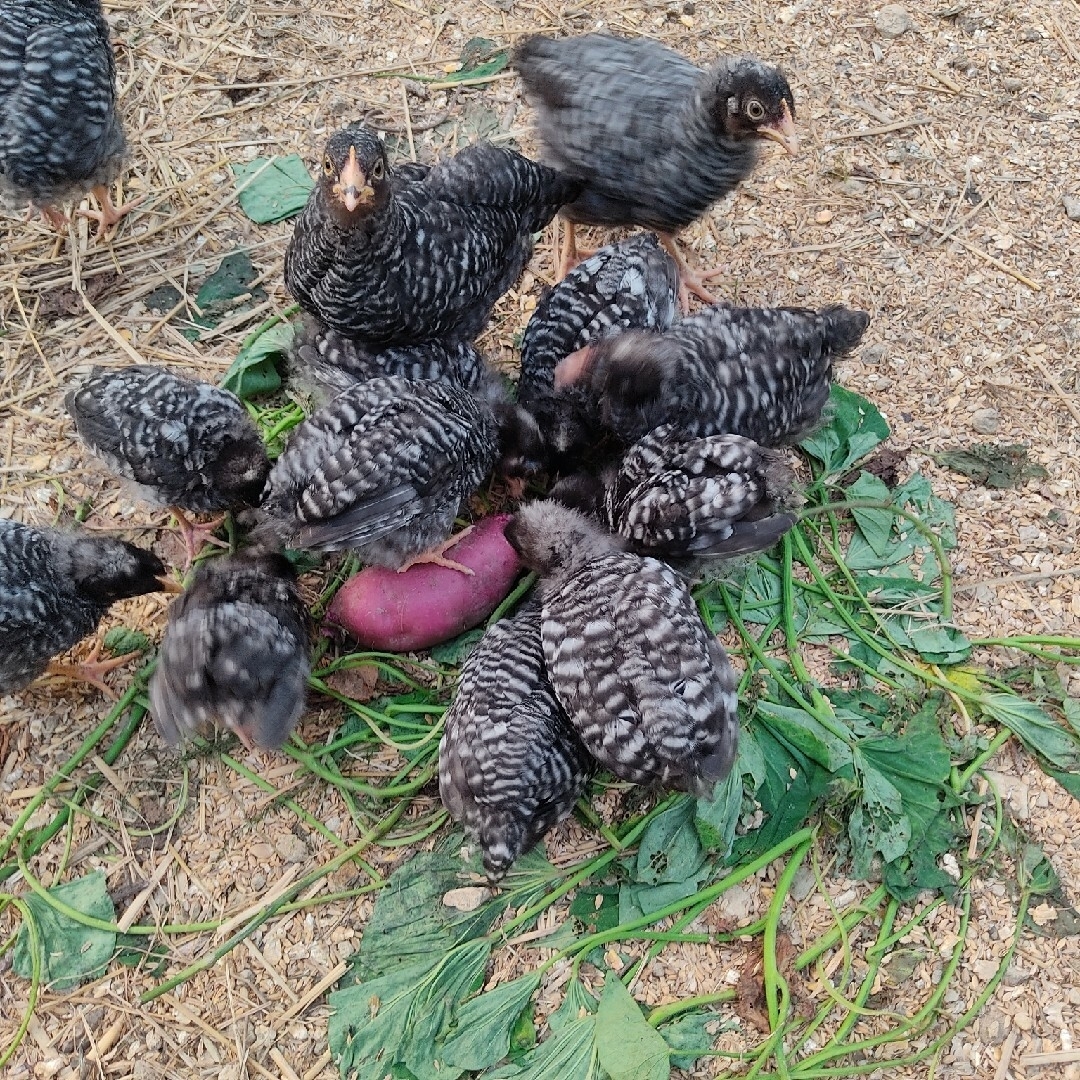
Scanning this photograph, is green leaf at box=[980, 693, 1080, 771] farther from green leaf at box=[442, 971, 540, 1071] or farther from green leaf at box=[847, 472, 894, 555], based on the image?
green leaf at box=[442, 971, 540, 1071]

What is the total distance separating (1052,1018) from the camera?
222 cm

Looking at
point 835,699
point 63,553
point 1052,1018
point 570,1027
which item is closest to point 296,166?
point 63,553

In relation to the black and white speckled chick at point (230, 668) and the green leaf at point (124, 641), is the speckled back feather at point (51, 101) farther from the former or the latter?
the black and white speckled chick at point (230, 668)

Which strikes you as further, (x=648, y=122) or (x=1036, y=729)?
(x=648, y=122)

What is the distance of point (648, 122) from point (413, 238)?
92 cm

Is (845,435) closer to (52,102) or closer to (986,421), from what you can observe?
(986,421)

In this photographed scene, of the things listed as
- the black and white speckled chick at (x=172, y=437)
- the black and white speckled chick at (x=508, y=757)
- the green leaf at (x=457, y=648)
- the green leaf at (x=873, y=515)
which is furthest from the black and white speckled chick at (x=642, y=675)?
the black and white speckled chick at (x=172, y=437)

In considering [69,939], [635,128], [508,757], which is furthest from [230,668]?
[635,128]

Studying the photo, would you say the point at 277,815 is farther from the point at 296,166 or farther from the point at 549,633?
the point at 296,166

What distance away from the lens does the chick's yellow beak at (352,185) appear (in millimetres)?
2510

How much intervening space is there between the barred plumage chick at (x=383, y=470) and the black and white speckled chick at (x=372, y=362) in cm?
19

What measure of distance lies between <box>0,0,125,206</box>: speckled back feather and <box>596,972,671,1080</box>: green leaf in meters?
3.15

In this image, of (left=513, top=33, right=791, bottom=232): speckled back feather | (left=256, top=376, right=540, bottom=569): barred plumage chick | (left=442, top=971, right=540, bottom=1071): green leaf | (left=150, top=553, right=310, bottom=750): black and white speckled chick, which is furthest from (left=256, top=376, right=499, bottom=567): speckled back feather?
(left=442, top=971, right=540, bottom=1071): green leaf

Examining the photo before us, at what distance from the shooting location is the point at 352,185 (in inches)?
98.9
